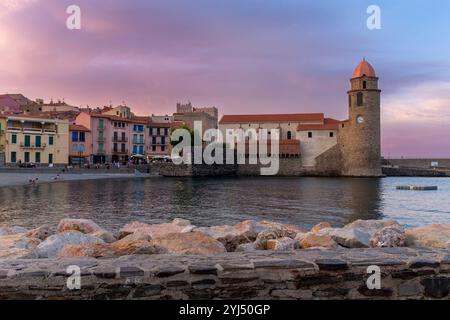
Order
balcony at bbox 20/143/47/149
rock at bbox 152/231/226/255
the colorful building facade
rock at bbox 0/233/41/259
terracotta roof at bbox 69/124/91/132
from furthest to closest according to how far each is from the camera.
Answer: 1. the colorful building facade
2. terracotta roof at bbox 69/124/91/132
3. balcony at bbox 20/143/47/149
4. rock at bbox 0/233/41/259
5. rock at bbox 152/231/226/255

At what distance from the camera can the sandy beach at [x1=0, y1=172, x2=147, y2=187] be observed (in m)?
41.7

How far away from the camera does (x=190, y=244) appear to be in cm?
617

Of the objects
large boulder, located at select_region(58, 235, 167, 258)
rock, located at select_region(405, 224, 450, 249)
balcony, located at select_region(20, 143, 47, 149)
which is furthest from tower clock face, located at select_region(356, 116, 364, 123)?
large boulder, located at select_region(58, 235, 167, 258)

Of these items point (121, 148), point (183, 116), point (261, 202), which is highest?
point (183, 116)

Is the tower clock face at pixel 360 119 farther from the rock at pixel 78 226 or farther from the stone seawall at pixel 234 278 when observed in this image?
the stone seawall at pixel 234 278

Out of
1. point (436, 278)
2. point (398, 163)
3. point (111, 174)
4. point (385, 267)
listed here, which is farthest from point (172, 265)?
point (398, 163)

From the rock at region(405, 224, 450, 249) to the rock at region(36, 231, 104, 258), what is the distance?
5.48 m

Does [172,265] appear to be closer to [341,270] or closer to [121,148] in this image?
[341,270]

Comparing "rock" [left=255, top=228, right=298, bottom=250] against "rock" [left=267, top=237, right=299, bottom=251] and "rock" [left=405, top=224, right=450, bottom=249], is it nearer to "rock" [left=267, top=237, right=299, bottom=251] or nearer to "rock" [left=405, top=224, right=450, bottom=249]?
"rock" [left=267, top=237, right=299, bottom=251]

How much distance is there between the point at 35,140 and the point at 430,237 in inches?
2403

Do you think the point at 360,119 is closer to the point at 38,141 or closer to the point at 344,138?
the point at 344,138

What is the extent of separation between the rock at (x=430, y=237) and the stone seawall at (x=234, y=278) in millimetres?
2181

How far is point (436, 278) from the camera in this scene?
440 centimetres
